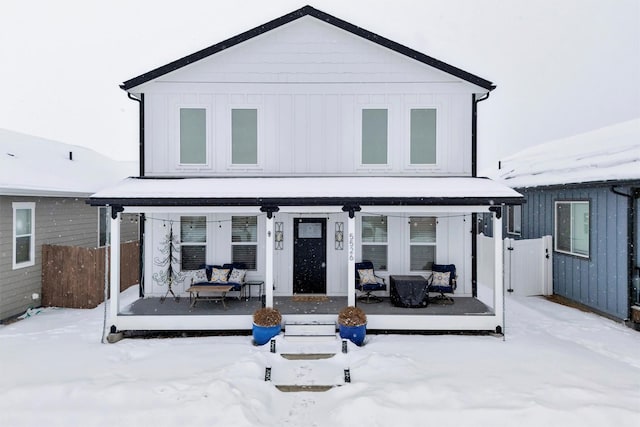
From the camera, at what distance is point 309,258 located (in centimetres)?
1126

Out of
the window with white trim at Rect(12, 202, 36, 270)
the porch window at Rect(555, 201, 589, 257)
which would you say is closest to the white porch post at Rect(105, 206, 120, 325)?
the window with white trim at Rect(12, 202, 36, 270)

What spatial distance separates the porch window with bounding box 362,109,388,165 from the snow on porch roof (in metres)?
1.33

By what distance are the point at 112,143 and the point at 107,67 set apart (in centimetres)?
4210

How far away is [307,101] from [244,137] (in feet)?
7.09

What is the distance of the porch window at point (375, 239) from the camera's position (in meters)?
11.3

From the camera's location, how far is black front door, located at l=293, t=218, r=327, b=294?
11250 millimetres

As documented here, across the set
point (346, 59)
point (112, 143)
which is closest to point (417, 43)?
point (112, 143)

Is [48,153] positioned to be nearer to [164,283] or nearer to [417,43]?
[164,283]

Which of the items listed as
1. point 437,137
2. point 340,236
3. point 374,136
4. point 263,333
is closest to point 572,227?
point 437,137

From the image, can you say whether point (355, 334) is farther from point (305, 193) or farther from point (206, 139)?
point (206, 139)

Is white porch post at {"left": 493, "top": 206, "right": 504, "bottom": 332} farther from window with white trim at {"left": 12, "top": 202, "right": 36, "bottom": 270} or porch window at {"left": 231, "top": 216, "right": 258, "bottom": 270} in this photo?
window with white trim at {"left": 12, "top": 202, "right": 36, "bottom": 270}

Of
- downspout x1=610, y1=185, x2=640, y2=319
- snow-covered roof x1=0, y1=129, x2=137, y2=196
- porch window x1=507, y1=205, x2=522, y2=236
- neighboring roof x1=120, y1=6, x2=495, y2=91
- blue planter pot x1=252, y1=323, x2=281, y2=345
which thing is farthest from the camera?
porch window x1=507, y1=205, x2=522, y2=236

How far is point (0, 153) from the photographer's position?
40.7ft

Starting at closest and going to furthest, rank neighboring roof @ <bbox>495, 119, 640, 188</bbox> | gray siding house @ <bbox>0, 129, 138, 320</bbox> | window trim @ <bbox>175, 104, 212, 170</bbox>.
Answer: neighboring roof @ <bbox>495, 119, 640, 188</bbox>
gray siding house @ <bbox>0, 129, 138, 320</bbox>
window trim @ <bbox>175, 104, 212, 170</bbox>
